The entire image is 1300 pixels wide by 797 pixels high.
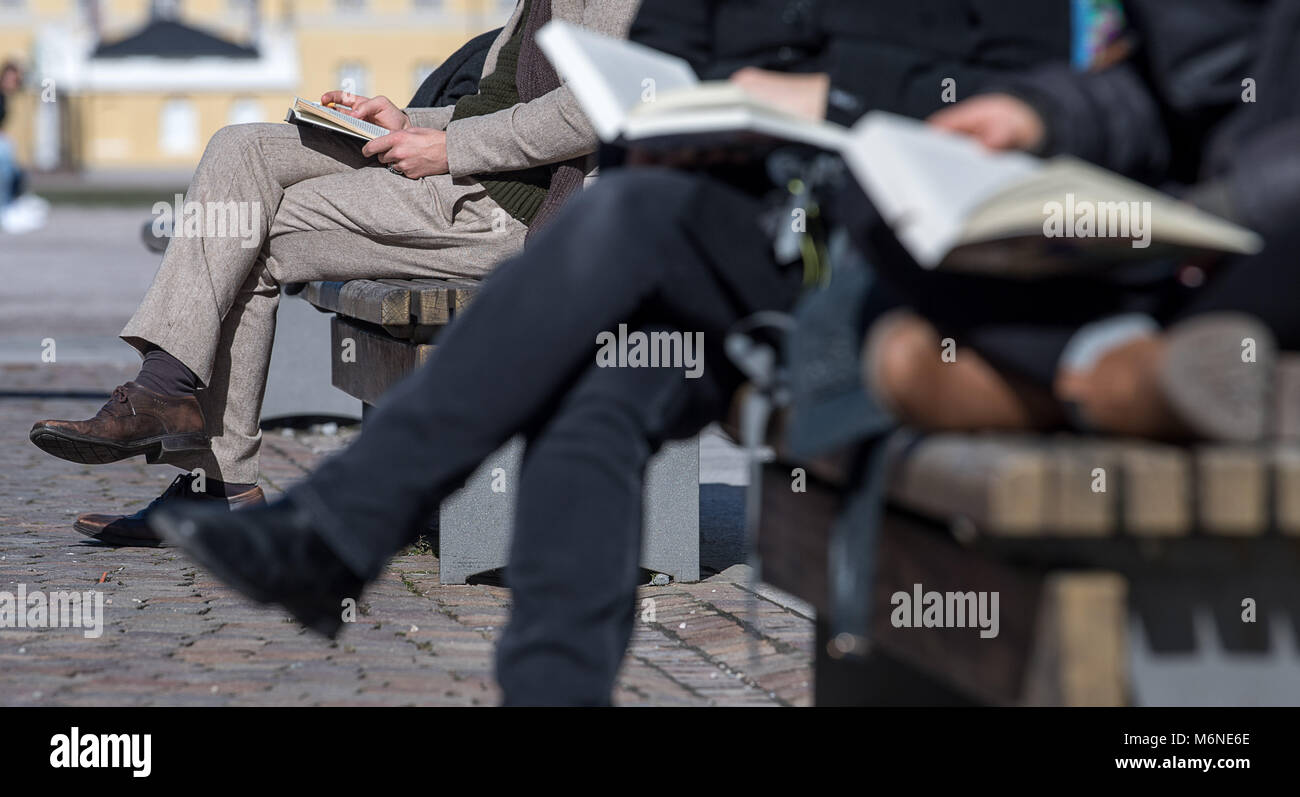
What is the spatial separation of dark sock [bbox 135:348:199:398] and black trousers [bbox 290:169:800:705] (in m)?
2.22

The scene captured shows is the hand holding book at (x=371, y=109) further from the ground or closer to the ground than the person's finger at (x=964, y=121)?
further from the ground

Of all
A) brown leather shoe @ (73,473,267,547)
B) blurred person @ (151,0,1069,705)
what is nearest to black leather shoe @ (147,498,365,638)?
blurred person @ (151,0,1069,705)

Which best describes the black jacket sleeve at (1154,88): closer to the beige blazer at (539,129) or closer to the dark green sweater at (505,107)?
the beige blazer at (539,129)

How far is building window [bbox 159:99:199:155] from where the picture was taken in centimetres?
6034

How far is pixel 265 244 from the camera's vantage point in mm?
4457

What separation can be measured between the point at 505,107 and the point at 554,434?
231 centimetres

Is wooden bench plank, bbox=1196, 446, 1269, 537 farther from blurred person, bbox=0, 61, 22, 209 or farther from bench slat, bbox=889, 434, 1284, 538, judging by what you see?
blurred person, bbox=0, 61, 22, 209

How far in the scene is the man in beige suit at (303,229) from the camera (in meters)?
4.13

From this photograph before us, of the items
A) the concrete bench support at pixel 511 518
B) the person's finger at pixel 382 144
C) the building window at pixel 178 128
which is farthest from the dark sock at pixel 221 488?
the building window at pixel 178 128

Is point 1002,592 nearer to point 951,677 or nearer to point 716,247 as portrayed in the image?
point 951,677

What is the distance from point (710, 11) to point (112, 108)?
200 ft

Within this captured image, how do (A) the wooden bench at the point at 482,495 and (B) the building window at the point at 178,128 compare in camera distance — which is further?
(B) the building window at the point at 178,128

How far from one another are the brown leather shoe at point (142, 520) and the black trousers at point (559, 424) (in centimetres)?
242

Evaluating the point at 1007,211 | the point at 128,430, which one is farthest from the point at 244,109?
the point at 1007,211
